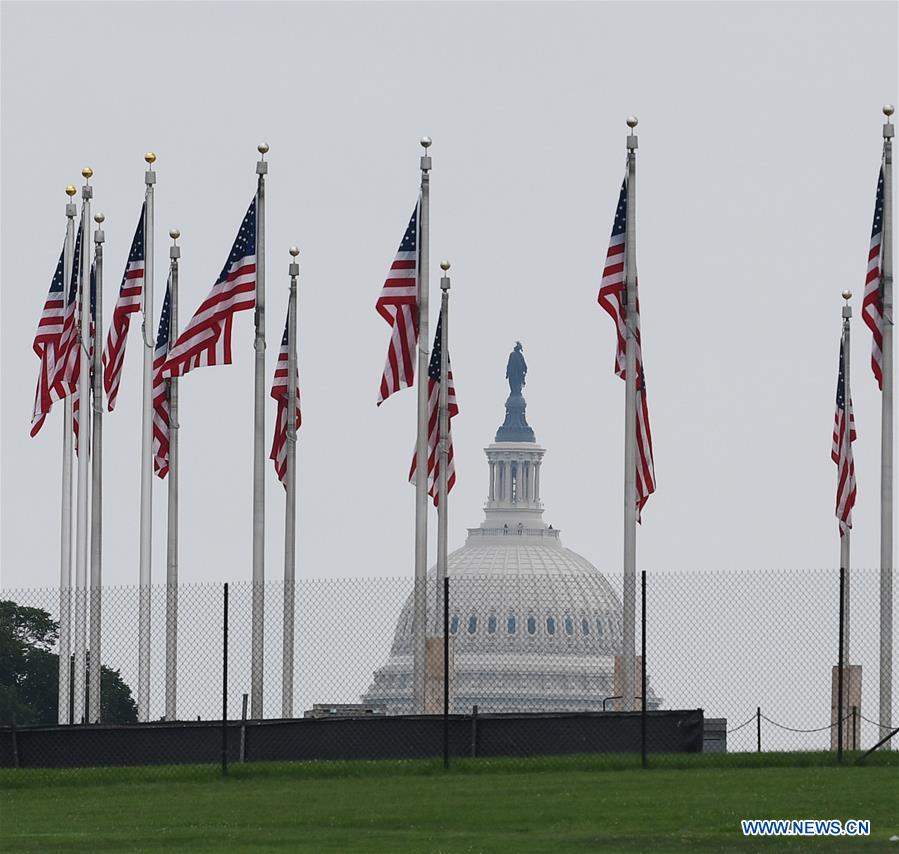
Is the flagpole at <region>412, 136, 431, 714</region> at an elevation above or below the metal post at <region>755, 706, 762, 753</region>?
above

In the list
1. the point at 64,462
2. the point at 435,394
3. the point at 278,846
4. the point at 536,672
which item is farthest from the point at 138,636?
the point at 536,672

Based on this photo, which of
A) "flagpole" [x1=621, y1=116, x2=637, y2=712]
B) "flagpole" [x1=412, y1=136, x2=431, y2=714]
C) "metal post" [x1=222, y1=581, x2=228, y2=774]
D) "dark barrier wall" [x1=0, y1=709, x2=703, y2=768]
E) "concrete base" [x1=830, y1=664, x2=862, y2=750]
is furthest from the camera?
"flagpole" [x1=412, y1=136, x2=431, y2=714]

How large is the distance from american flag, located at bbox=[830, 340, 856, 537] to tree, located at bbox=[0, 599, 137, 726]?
101ft

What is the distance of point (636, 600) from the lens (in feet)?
117

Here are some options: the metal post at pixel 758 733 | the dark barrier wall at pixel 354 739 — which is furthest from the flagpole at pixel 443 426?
the dark barrier wall at pixel 354 739

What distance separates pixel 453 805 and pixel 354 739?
533 centimetres

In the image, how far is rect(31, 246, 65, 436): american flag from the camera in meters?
45.1

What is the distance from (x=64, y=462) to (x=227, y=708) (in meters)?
17.5

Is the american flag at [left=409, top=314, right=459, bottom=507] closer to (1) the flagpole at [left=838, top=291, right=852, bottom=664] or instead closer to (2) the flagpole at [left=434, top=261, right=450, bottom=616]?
(2) the flagpole at [left=434, top=261, right=450, bottom=616]

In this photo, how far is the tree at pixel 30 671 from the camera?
7950 centimetres

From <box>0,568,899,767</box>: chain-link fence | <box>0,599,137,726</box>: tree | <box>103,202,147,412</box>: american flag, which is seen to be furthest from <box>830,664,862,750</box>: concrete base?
Answer: <box>0,599,137,726</box>: tree

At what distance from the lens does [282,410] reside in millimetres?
48500

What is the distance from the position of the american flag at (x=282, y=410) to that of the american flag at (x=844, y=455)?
357 inches

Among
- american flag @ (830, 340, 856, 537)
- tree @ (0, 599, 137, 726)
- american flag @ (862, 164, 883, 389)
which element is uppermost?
american flag @ (862, 164, 883, 389)
